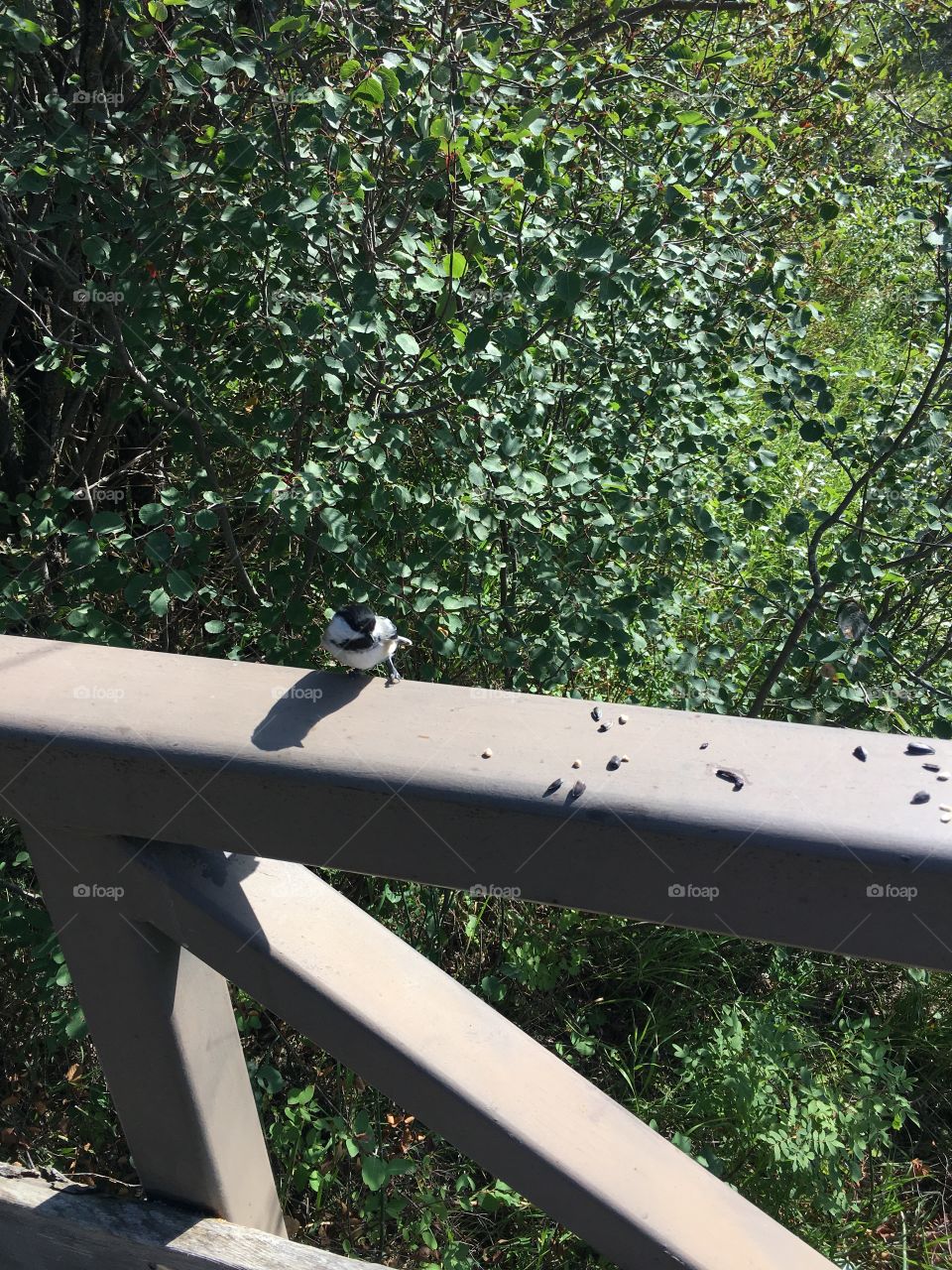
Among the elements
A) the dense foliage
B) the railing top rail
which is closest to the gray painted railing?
the railing top rail

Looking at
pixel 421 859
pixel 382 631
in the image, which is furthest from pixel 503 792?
pixel 382 631

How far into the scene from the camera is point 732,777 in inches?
31.2

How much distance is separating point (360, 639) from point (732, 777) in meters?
0.96

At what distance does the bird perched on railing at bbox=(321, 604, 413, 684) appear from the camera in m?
1.63

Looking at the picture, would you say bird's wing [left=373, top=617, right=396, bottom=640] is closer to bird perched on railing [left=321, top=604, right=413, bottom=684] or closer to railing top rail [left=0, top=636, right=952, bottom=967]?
bird perched on railing [left=321, top=604, right=413, bottom=684]

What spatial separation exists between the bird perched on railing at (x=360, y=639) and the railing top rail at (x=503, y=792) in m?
0.58

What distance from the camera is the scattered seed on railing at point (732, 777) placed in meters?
0.78

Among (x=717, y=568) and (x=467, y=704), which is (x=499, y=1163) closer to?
(x=467, y=704)

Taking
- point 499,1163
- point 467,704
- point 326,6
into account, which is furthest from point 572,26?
point 499,1163

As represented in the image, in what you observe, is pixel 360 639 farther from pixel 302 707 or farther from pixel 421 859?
pixel 421 859

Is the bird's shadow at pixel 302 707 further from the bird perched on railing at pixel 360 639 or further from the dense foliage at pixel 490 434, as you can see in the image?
the dense foliage at pixel 490 434

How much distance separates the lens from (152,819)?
946 millimetres

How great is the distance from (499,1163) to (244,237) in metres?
2.02

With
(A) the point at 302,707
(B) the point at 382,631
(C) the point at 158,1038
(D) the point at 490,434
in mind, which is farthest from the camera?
(D) the point at 490,434
